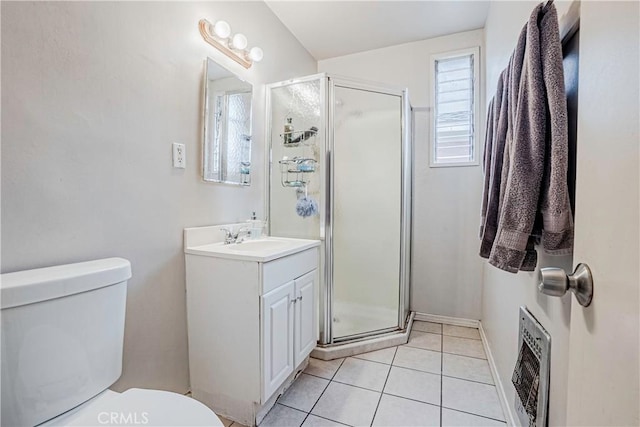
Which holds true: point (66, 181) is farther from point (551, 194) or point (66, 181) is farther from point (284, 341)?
point (551, 194)

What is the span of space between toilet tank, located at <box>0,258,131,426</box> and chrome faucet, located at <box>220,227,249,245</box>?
0.69 metres

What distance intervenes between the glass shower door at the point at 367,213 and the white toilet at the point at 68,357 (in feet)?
4.73

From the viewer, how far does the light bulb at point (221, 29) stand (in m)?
1.61

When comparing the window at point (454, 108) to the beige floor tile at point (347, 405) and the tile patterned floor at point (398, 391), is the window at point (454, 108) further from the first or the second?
the beige floor tile at point (347, 405)

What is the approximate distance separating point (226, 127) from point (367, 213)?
1.27 m

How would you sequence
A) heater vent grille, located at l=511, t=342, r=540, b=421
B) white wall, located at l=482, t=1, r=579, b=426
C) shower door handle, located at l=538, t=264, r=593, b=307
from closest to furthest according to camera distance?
1. shower door handle, located at l=538, t=264, r=593, b=307
2. white wall, located at l=482, t=1, r=579, b=426
3. heater vent grille, located at l=511, t=342, r=540, b=421

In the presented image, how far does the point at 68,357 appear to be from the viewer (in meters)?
0.86

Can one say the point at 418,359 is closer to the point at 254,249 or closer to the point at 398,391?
the point at 398,391

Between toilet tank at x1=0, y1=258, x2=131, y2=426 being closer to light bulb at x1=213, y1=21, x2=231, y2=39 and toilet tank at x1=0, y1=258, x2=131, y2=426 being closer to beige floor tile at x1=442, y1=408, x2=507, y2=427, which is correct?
light bulb at x1=213, y1=21, x2=231, y2=39

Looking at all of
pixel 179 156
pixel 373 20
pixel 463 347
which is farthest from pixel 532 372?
pixel 373 20

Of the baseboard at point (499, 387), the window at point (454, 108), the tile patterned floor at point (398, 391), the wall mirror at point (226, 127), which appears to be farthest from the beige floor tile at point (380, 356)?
the window at point (454, 108)

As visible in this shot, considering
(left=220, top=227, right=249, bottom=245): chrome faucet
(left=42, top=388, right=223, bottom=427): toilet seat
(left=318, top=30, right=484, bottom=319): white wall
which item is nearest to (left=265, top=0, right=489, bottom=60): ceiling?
(left=318, top=30, right=484, bottom=319): white wall

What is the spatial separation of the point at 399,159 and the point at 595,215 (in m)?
1.91

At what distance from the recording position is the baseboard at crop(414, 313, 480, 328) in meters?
2.54
